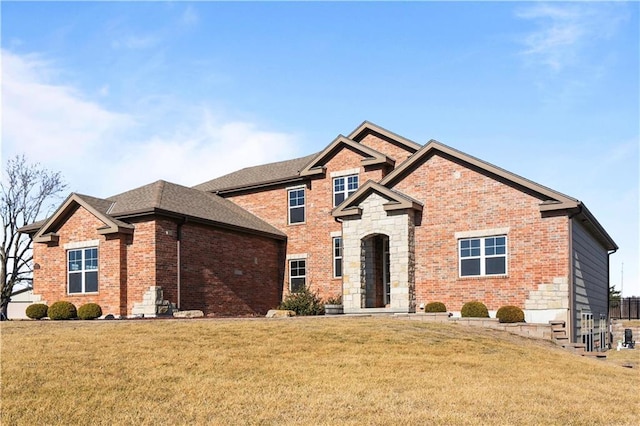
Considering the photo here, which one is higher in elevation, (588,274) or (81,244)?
(81,244)

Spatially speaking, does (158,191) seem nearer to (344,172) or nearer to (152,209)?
(152,209)

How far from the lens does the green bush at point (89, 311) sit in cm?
2514

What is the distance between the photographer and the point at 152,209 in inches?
995

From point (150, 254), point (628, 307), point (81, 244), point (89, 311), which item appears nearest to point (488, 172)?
point (150, 254)

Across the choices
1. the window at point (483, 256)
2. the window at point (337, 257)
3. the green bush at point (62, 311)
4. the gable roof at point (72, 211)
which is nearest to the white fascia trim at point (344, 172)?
the window at point (337, 257)

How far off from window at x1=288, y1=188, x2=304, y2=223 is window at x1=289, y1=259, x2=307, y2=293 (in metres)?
2.13

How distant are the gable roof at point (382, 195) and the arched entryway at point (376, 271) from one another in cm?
137

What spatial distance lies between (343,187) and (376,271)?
563 centimetres

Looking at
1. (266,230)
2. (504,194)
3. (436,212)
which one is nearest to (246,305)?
(266,230)

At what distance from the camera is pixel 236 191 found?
34.6 metres

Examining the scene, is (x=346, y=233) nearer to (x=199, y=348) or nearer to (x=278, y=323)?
(x=278, y=323)

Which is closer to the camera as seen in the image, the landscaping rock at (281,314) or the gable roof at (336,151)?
the landscaping rock at (281,314)

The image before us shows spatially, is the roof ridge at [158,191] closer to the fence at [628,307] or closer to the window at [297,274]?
the window at [297,274]

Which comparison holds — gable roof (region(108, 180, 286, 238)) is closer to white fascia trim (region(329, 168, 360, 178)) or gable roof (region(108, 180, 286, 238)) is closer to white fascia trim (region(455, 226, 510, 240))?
white fascia trim (region(329, 168, 360, 178))
